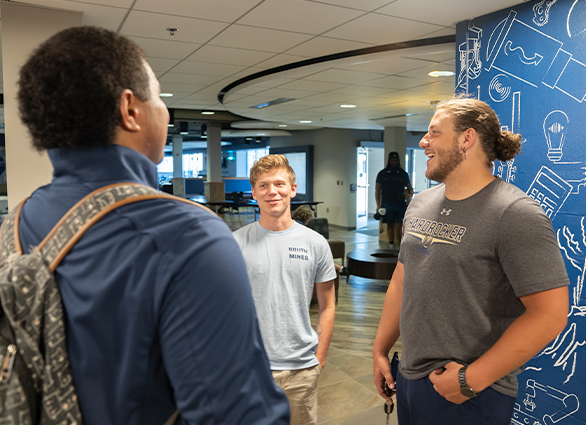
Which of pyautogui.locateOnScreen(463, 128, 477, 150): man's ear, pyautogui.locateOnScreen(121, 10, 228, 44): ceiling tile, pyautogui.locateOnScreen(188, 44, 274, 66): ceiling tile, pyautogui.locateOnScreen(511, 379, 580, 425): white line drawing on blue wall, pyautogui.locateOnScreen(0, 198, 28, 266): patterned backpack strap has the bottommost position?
pyautogui.locateOnScreen(511, 379, 580, 425): white line drawing on blue wall

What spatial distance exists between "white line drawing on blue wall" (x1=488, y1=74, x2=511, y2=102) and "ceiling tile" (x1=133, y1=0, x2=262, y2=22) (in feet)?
5.60

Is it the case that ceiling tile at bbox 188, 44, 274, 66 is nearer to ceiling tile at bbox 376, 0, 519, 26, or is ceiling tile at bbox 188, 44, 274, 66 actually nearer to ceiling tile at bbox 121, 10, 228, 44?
ceiling tile at bbox 121, 10, 228, 44

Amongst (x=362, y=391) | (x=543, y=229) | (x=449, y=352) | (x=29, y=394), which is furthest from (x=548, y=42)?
(x=29, y=394)

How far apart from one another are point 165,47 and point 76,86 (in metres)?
4.05

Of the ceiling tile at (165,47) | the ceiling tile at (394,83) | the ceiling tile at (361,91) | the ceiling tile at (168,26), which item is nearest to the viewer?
the ceiling tile at (168,26)

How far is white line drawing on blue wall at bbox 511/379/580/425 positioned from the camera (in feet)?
8.46

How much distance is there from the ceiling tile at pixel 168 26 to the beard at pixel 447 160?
8.54ft

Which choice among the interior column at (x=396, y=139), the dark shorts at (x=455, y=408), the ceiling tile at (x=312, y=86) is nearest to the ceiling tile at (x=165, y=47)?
the ceiling tile at (x=312, y=86)

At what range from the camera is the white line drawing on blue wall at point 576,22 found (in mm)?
2555

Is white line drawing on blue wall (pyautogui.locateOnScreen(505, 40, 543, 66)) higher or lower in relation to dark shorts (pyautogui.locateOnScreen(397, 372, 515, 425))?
higher

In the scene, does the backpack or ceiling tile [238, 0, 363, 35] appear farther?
ceiling tile [238, 0, 363, 35]

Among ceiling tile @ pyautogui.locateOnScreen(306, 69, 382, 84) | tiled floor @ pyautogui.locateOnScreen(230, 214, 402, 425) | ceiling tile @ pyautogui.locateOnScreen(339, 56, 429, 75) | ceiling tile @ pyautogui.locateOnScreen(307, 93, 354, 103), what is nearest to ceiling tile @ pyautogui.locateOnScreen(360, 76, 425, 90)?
ceiling tile @ pyautogui.locateOnScreen(306, 69, 382, 84)

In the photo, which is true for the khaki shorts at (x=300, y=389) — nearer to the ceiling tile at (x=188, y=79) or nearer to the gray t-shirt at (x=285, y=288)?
the gray t-shirt at (x=285, y=288)

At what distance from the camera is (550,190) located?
2758 millimetres
